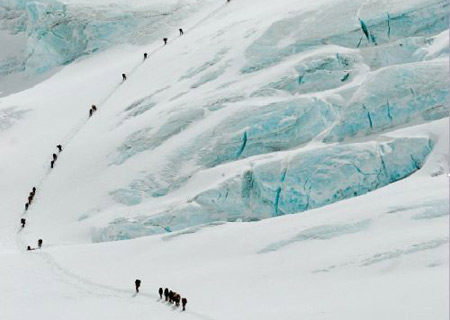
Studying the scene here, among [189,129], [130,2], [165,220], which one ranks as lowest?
[165,220]

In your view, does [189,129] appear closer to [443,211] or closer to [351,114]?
[351,114]

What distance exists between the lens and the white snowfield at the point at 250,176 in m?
29.0

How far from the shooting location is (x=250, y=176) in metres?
40.0

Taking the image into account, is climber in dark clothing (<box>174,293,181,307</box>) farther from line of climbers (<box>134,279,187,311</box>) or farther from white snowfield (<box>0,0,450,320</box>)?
white snowfield (<box>0,0,450,320</box>)

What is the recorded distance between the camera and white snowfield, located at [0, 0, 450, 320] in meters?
29.0

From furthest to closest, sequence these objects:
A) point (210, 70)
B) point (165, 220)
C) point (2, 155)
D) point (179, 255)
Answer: point (2, 155)
point (210, 70)
point (165, 220)
point (179, 255)

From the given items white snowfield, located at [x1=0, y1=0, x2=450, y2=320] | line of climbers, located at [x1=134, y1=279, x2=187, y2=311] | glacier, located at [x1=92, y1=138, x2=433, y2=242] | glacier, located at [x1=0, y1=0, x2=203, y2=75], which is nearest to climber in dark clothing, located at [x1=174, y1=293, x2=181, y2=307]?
line of climbers, located at [x1=134, y1=279, x2=187, y2=311]

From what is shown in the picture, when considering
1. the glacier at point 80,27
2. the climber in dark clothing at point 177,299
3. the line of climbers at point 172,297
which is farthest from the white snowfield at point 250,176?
the glacier at point 80,27

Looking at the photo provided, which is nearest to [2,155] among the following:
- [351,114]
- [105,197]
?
[105,197]

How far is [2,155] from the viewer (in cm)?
5600

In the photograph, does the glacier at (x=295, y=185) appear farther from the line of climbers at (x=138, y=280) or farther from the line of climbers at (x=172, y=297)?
the line of climbers at (x=172, y=297)

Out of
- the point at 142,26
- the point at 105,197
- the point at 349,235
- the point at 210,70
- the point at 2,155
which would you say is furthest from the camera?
the point at 142,26

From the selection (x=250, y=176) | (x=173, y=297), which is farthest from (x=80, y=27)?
(x=173, y=297)

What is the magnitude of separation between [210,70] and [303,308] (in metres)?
30.0
